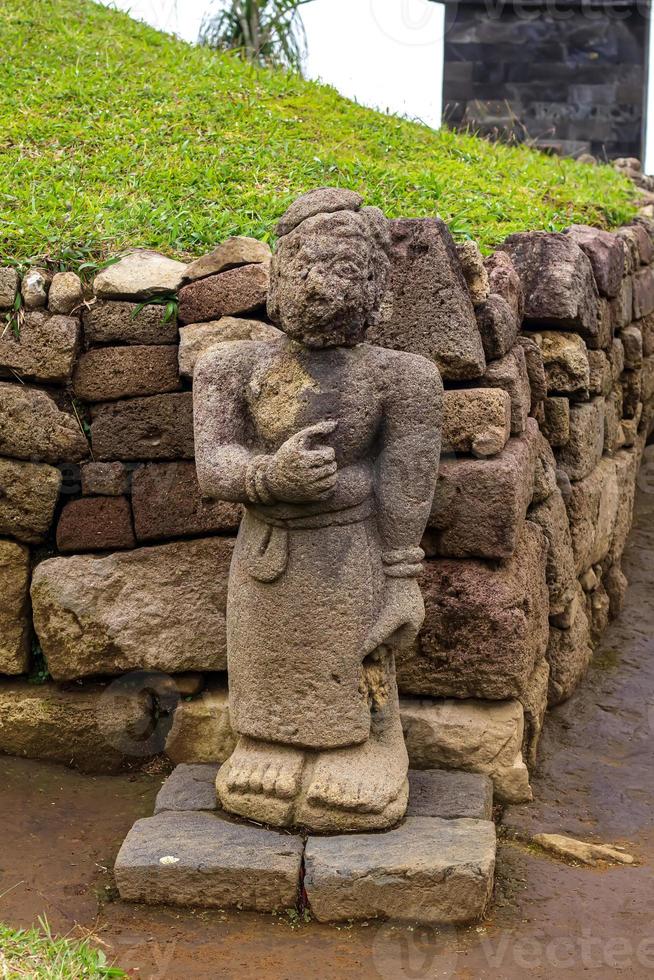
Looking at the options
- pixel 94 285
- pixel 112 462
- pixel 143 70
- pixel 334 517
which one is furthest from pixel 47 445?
pixel 143 70

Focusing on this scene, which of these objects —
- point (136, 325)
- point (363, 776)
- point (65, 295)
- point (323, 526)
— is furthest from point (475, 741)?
point (65, 295)

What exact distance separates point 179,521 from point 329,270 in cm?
140

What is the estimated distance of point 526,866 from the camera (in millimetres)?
Answer: 3914

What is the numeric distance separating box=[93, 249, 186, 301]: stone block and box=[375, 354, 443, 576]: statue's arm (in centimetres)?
127

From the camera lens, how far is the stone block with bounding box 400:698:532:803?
430cm

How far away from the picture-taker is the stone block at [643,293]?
23.9 feet

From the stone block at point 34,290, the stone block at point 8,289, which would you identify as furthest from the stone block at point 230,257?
the stone block at point 8,289

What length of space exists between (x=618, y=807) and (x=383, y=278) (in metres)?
2.09

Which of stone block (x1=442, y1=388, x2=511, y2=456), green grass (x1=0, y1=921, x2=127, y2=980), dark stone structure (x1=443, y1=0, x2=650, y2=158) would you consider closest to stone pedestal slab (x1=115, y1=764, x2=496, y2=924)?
green grass (x1=0, y1=921, x2=127, y2=980)

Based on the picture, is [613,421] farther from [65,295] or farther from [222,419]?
[222,419]

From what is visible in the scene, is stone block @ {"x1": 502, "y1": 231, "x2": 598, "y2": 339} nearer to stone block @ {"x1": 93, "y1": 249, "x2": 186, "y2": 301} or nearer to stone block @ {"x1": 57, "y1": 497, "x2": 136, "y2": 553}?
stone block @ {"x1": 93, "y1": 249, "x2": 186, "y2": 301}

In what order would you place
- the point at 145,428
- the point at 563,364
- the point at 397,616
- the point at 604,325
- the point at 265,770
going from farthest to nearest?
the point at 604,325 < the point at 563,364 < the point at 145,428 < the point at 265,770 < the point at 397,616

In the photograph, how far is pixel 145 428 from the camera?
14.8 feet

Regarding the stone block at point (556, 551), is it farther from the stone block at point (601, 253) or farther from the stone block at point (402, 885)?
the stone block at point (402, 885)
